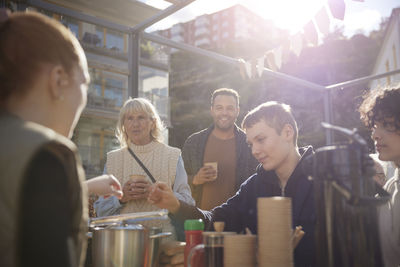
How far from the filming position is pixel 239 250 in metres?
1.04

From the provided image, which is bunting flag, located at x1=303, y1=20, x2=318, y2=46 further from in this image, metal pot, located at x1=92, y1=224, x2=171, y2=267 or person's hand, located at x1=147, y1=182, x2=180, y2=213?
metal pot, located at x1=92, y1=224, x2=171, y2=267

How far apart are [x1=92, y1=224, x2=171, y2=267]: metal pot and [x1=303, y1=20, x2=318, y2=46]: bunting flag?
1254mm

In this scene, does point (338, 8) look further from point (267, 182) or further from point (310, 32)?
point (267, 182)

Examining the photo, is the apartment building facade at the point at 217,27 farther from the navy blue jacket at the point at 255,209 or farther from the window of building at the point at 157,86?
the navy blue jacket at the point at 255,209

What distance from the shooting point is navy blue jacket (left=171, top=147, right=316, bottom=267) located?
143 cm

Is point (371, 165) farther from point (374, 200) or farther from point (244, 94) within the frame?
point (244, 94)

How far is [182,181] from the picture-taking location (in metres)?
2.43

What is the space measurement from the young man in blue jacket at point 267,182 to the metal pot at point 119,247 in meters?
0.33

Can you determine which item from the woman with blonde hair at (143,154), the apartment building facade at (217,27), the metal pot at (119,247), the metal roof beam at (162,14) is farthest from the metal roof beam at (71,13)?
the apartment building facade at (217,27)

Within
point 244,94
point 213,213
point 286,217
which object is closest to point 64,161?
point 286,217

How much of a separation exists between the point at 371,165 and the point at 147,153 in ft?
5.97

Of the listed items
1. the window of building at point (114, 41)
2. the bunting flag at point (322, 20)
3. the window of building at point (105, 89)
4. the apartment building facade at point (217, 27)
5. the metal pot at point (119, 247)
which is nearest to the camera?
the metal pot at point (119, 247)

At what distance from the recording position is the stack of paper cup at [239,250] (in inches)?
40.8

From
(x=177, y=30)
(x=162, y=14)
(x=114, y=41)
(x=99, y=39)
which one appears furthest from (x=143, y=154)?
(x=177, y=30)
